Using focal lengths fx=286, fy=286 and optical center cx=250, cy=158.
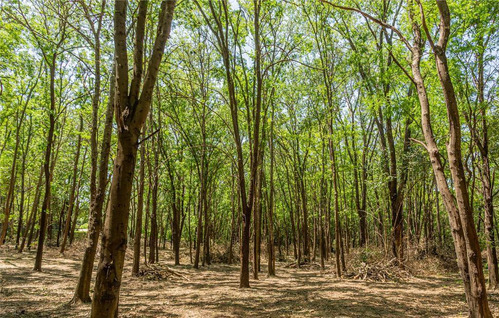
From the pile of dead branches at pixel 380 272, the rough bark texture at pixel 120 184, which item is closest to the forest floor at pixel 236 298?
the pile of dead branches at pixel 380 272

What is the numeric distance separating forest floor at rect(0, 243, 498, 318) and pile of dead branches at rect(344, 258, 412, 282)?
54cm

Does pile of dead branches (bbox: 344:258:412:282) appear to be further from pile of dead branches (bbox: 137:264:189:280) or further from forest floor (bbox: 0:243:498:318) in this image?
pile of dead branches (bbox: 137:264:189:280)

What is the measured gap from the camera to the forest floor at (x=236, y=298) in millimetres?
6133

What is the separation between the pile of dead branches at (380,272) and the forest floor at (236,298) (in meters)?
0.54

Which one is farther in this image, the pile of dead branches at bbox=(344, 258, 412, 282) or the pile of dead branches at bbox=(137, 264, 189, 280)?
the pile of dead branches at bbox=(344, 258, 412, 282)

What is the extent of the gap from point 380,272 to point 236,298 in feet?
22.3

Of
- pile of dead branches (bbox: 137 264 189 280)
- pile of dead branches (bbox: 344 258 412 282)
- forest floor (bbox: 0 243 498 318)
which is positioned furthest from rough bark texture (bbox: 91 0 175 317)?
pile of dead branches (bbox: 344 258 412 282)

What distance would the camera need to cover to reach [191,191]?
1820cm

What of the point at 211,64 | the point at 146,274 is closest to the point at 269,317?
the point at 146,274

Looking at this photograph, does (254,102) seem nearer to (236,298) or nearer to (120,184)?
(236,298)

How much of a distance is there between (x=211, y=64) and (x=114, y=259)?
13203mm

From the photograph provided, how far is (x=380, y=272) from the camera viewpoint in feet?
37.3

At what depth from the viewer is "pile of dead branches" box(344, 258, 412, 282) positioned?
36.9 ft

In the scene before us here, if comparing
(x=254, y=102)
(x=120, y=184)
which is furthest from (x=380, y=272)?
(x=120, y=184)
